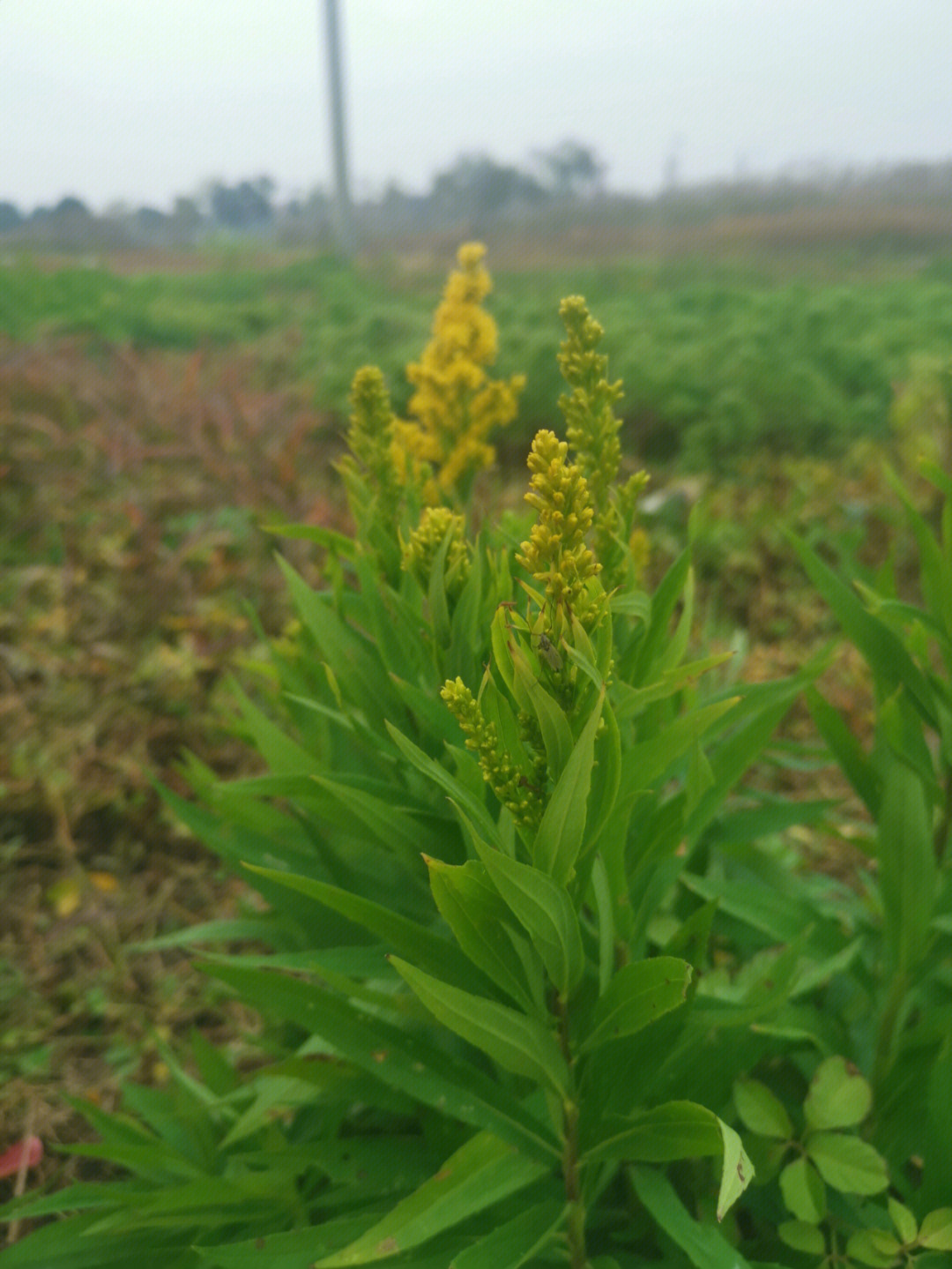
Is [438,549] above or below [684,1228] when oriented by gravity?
above

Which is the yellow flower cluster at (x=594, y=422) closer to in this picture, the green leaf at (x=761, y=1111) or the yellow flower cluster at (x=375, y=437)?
the yellow flower cluster at (x=375, y=437)

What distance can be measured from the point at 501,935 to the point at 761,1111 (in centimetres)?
37

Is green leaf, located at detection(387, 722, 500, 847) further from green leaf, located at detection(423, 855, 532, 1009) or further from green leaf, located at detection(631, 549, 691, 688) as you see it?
green leaf, located at detection(631, 549, 691, 688)

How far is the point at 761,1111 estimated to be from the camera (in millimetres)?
812

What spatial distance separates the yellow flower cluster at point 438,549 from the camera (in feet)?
2.29

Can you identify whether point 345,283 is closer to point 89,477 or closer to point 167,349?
point 167,349

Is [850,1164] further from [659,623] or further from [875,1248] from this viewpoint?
[659,623]

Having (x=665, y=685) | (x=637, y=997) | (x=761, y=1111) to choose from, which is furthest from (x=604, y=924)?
(x=761, y=1111)

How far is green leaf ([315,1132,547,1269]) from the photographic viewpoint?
0.61 meters

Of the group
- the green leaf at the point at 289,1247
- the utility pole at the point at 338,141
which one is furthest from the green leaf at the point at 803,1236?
the utility pole at the point at 338,141

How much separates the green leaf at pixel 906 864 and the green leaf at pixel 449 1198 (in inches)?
16.9

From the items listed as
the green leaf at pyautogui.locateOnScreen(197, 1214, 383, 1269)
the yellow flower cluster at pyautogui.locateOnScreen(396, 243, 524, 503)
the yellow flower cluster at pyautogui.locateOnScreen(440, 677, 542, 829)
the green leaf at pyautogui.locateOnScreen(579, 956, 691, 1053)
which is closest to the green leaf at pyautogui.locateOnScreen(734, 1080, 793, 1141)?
the green leaf at pyautogui.locateOnScreen(579, 956, 691, 1053)

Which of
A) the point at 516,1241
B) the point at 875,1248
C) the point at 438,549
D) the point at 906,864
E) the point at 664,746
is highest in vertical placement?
the point at 438,549

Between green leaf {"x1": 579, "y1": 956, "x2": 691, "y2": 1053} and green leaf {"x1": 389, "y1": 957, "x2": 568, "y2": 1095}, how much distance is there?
4 cm
